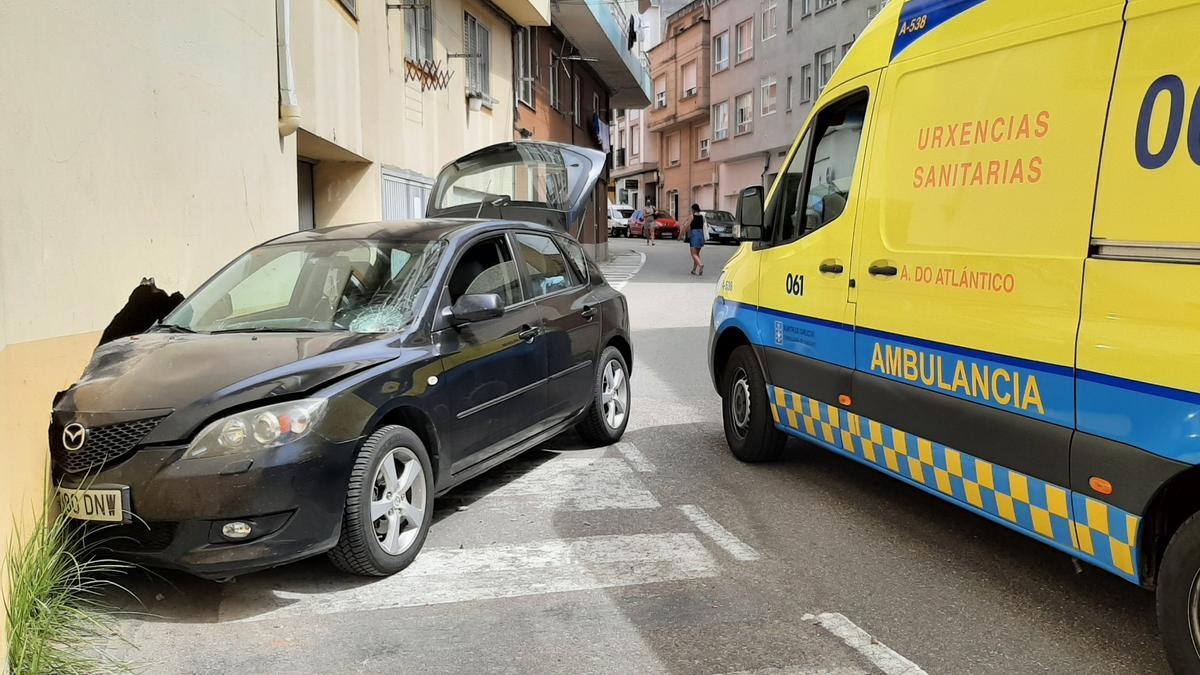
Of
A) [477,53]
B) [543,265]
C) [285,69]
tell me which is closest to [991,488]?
[543,265]

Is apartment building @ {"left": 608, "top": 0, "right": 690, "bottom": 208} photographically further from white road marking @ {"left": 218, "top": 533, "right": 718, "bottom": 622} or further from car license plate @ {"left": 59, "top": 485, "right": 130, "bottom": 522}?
car license plate @ {"left": 59, "top": 485, "right": 130, "bottom": 522}

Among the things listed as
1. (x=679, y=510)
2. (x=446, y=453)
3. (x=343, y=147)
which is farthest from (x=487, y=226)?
(x=343, y=147)

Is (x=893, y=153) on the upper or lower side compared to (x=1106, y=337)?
upper

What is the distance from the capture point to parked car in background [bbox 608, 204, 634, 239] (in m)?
47.6

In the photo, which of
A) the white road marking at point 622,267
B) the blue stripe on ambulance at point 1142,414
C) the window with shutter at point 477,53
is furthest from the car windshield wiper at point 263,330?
the white road marking at point 622,267

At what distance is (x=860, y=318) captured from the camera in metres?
4.62

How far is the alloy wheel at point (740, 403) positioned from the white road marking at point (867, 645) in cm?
234

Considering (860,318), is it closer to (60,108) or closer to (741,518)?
(741,518)

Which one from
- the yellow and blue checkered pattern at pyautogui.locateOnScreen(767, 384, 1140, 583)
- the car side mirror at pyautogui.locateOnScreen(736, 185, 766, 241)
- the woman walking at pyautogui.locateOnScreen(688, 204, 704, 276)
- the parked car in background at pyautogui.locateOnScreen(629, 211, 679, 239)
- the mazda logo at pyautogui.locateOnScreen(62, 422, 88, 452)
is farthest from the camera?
the parked car in background at pyautogui.locateOnScreen(629, 211, 679, 239)

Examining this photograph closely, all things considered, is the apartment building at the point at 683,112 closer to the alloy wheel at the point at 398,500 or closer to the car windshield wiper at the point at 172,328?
the car windshield wiper at the point at 172,328

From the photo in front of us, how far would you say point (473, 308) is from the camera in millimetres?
4777

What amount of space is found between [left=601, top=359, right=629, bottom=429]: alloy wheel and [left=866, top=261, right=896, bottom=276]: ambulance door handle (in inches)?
97.7

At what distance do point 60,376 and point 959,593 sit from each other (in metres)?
4.38

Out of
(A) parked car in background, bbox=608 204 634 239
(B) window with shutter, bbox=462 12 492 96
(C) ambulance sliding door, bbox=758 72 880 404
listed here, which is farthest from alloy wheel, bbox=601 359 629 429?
(A) parked car in background, bbox=608 204 634 239
